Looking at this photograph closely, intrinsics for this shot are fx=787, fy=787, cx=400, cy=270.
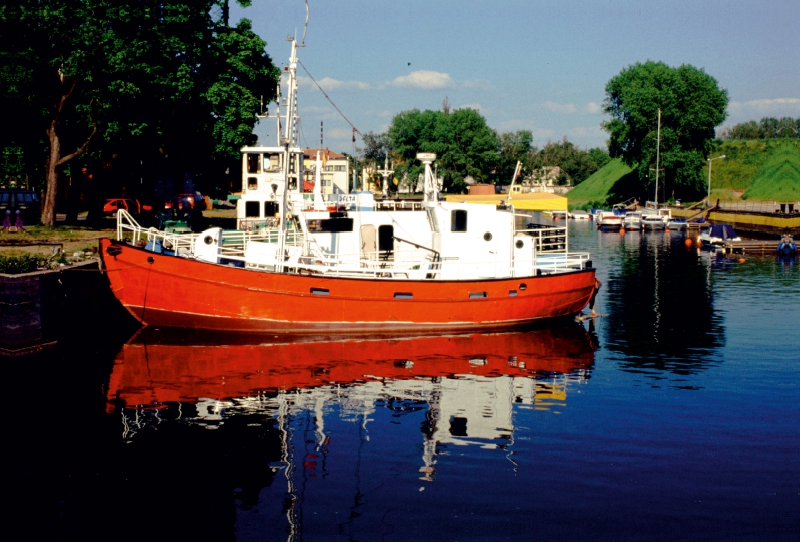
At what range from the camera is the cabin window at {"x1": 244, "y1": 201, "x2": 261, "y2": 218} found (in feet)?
99.5

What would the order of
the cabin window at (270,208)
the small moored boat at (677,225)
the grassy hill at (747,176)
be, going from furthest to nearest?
the grassy hill at (747,176)
the small moored boat at (677,225)
the cabin window at (270,208)

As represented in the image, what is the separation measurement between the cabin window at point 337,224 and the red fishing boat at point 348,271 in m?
0.03

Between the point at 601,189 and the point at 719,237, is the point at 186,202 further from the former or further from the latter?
the point at 601,189

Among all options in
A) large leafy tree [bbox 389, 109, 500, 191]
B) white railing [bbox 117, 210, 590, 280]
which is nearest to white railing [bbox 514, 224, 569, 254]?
white railing [bbox 117, 210, 590, 280]

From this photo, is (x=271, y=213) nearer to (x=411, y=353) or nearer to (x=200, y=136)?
(x=411, y=353)

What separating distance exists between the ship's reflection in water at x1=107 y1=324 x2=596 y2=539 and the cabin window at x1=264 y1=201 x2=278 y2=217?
6.36 metres

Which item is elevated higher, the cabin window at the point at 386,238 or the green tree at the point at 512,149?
the green tree at the point at 512,149

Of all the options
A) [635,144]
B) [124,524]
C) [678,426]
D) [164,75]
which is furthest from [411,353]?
[635,144]

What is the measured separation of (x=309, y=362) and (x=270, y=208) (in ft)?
30.5

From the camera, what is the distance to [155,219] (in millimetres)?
48406

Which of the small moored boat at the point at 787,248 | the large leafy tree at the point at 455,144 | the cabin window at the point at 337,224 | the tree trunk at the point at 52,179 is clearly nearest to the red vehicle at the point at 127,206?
the tree trunk at the point at 52,179

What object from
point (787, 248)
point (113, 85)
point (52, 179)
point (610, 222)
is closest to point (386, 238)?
point (113, 85)

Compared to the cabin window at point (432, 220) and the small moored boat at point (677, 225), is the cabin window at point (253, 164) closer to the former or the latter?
the cabin window at point (432, 220)

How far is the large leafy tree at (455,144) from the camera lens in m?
121
